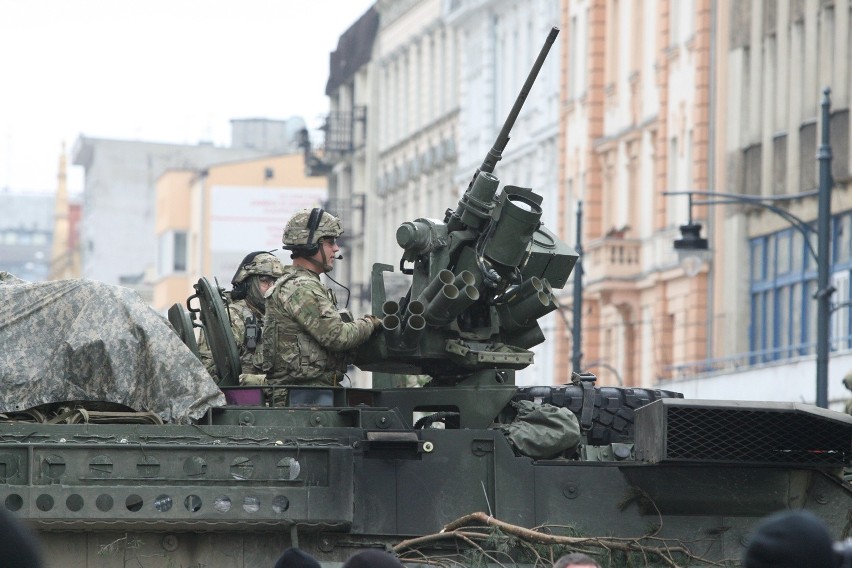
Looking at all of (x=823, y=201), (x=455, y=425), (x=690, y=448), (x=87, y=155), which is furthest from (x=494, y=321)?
(x=87, y=155)

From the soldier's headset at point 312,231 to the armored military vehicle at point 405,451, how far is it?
0.61m

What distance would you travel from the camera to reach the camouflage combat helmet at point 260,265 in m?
14.7

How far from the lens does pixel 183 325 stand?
41.1 ft

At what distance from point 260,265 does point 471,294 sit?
339 centimetres

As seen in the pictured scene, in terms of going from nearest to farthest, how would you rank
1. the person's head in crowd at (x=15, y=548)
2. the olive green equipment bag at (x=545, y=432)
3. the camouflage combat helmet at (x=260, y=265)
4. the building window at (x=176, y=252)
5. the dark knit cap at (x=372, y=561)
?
the person's head in crowd at (x=15, y=548) < the dark knit cap at (x=372, y=561) < the olive green equipment bag at (x=545, y=432) < the camouflage combat helmet at (x=260, y=265) < the building window at (x=176, y=252)

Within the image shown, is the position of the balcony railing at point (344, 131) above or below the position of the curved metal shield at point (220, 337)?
above

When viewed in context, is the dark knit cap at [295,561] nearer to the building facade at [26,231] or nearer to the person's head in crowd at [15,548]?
the person's head in crowd at [15,548]

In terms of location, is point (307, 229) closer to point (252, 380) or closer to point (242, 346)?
point (252, 380)

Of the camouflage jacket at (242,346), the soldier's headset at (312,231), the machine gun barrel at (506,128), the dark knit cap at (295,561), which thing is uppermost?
the machine gun barrel at (506,128)

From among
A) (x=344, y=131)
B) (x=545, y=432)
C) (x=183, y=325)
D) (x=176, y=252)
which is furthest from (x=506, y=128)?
(x=176, y=252)

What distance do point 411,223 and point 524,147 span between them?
143 feet

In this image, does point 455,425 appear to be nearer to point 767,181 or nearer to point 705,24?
point 767,181

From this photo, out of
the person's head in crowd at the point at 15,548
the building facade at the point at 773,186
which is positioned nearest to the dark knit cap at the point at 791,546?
the person's head in crowd at the point at 15,548

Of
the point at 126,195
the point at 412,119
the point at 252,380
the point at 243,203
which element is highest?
the point at 126,195
